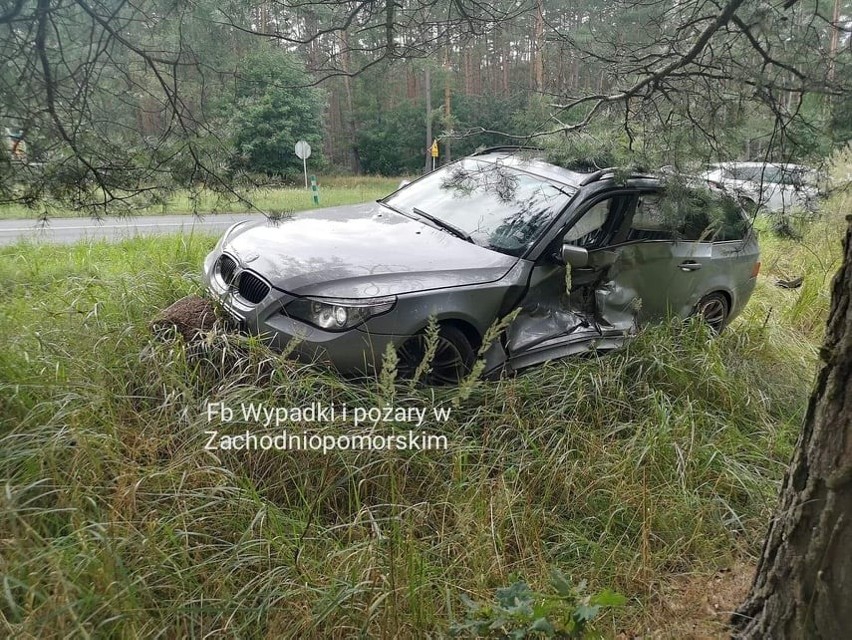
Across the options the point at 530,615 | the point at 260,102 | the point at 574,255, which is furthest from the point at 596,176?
the point at 530,615

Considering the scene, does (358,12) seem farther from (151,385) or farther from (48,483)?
(48,483)

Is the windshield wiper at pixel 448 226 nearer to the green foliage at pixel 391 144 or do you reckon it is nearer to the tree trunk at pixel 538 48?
the tree trunk at pixel 538 48

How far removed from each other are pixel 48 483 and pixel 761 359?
16.2 feet

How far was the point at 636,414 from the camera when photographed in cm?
331

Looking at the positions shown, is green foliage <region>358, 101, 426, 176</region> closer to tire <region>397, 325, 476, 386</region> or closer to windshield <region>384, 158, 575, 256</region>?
windshield <region>384, 158, 575, 256</region>

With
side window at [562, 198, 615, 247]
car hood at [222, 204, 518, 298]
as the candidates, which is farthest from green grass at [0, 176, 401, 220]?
side window at [562, 198, 615, 247]

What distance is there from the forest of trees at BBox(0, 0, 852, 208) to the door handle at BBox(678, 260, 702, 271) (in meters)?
0.93

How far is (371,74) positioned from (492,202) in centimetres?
119

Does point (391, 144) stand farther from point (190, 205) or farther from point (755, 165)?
point (190, 205)

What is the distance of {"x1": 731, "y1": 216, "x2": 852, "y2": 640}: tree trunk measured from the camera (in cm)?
143

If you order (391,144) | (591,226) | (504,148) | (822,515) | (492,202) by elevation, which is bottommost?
(822,515)

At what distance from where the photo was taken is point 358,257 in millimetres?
3334

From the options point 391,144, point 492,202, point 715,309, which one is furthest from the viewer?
point 391,144

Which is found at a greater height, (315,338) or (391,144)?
(391,144)
